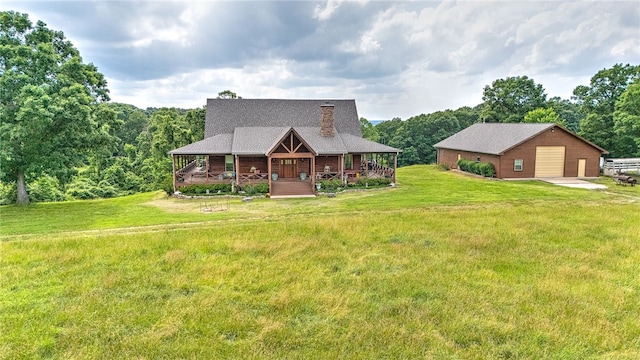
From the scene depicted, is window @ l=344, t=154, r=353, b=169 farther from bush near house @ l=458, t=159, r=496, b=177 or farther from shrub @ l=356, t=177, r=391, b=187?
bush near house @ l=458, t=159, r=496, b=177

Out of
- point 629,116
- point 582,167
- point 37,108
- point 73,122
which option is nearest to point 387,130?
point 629,116

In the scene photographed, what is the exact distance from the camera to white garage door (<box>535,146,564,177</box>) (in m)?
28.5

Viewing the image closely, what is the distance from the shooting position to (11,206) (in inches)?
760

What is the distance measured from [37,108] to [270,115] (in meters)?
16.9

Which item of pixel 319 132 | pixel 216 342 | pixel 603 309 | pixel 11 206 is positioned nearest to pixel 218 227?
pixel 216 342

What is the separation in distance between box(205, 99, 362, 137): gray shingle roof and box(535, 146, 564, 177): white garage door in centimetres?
1391

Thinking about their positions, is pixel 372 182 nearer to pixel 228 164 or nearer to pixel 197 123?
pixel 228 164

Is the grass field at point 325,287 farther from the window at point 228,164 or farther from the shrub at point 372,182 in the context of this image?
the window at point 228,164

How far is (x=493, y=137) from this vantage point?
31.9 m

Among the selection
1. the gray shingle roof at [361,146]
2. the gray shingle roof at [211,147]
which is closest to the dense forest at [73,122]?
the gray shingle roof at [211,147]

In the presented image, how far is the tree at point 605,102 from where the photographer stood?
3572 centimetres

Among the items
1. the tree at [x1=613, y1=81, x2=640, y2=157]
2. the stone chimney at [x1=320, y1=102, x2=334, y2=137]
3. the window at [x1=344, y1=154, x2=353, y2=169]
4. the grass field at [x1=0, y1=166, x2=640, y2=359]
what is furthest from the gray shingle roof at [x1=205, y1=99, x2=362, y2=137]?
the tree at [x1=613, y1=81, x2=640, y2=157]

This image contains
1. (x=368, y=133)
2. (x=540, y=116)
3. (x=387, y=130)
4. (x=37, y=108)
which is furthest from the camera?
(x=387, y=130)

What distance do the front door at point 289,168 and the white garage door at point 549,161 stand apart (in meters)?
18.6
